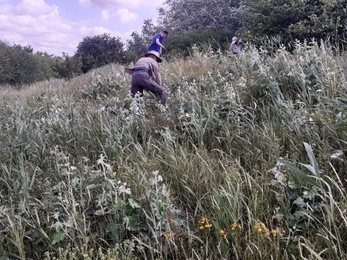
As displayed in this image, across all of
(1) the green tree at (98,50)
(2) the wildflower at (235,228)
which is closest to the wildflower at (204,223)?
(2) the wildflower at (235,228)

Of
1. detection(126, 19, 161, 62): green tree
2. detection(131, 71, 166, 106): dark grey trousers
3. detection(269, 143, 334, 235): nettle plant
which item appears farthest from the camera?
detection(126, 19, 161, 62): green tree

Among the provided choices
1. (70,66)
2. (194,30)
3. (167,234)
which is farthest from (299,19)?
(70,66)

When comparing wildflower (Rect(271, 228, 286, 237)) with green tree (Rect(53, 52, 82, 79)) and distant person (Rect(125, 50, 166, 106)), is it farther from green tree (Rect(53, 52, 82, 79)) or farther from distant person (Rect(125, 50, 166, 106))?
green tree (Rect(53, 52, 82, 79))

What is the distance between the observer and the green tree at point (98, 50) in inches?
784

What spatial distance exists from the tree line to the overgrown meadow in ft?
19.4

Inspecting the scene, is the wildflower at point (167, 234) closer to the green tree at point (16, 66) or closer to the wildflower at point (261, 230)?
the wildflower at point (261, 230)

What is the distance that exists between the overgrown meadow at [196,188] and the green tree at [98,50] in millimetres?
16452

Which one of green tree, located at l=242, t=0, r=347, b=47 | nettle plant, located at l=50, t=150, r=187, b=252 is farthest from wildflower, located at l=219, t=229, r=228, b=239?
green tree, located at l=242, t=0, r=347, b=47

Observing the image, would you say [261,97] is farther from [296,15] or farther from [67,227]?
[296,15]

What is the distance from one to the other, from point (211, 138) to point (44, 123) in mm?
2249

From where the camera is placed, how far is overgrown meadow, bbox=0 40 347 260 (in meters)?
2.02

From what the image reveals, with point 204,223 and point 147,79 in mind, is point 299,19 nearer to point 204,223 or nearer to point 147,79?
point 147,79

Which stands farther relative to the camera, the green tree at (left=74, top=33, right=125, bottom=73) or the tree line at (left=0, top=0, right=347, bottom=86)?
the green tree at (left=74, top=33, right=125, bottom=73)

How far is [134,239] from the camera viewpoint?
2.17 m
